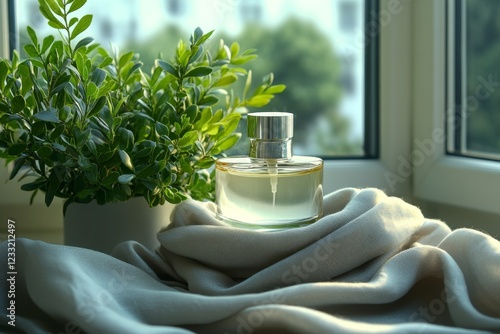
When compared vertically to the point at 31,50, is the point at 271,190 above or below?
below

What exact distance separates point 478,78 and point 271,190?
0.47m

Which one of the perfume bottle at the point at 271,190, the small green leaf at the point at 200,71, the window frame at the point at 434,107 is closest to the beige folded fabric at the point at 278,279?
the perfume bottle at the point at 271,190

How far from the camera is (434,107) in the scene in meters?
1.20

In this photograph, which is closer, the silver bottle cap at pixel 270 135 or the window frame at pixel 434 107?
the silver bottle cap at pixel 270 135

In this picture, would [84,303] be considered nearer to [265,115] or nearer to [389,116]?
[265,115]

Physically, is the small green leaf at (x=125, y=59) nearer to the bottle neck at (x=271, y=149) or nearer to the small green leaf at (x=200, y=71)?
the small green leaf at (x=200, y=71)

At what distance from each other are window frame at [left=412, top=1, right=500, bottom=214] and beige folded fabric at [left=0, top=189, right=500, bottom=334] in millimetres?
331

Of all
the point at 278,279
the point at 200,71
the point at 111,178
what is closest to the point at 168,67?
the point at 200,71

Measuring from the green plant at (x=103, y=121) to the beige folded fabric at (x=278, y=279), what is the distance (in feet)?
0.26

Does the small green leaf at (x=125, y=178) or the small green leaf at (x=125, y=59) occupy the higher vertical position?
the small green leaf at (x=125, y=59)

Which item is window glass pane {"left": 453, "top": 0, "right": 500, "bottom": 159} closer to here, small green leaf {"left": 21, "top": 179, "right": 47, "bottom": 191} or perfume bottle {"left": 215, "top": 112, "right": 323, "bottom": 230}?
perfume bottle {"left": 215, "top": 112, "right": 323, "bottom": 230}

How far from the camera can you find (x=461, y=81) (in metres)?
1.18

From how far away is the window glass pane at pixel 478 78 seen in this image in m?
1.13

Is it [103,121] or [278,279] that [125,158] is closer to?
[103,121]
